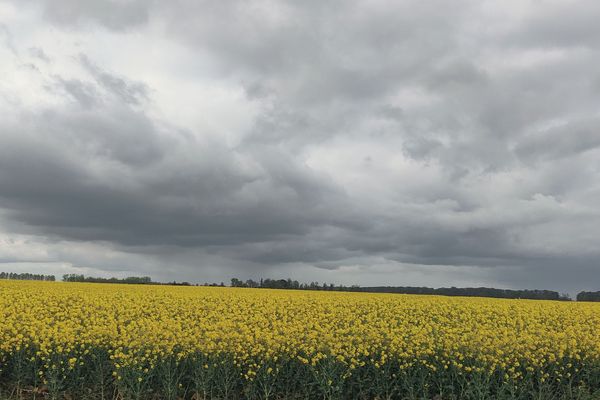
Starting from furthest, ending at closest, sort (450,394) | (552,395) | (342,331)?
(342,331), (552,395), (450,394)

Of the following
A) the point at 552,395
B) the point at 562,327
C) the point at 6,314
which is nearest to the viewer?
the point at 552,395

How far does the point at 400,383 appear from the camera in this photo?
55.4 ft

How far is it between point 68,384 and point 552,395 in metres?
15.6

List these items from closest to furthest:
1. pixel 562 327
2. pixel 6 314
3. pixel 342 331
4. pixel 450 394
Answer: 1. pixel 450 394
2. pixel 342 331
3. pixel 6 314
4. pixel 562 327

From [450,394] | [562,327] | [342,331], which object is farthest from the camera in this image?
[562,327]

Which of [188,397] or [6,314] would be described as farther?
[6,314]

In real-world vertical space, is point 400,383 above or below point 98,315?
below

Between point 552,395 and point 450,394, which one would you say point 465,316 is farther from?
point 450,394

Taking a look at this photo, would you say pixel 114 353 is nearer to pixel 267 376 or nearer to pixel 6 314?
pixel 267 376

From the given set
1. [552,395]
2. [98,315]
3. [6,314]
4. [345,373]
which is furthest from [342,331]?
[6,314]

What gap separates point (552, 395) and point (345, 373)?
22.5 ft

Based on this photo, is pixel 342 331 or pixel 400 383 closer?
pixel 400 383

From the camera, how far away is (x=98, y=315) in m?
23.8

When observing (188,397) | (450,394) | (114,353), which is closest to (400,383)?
(450,394)
